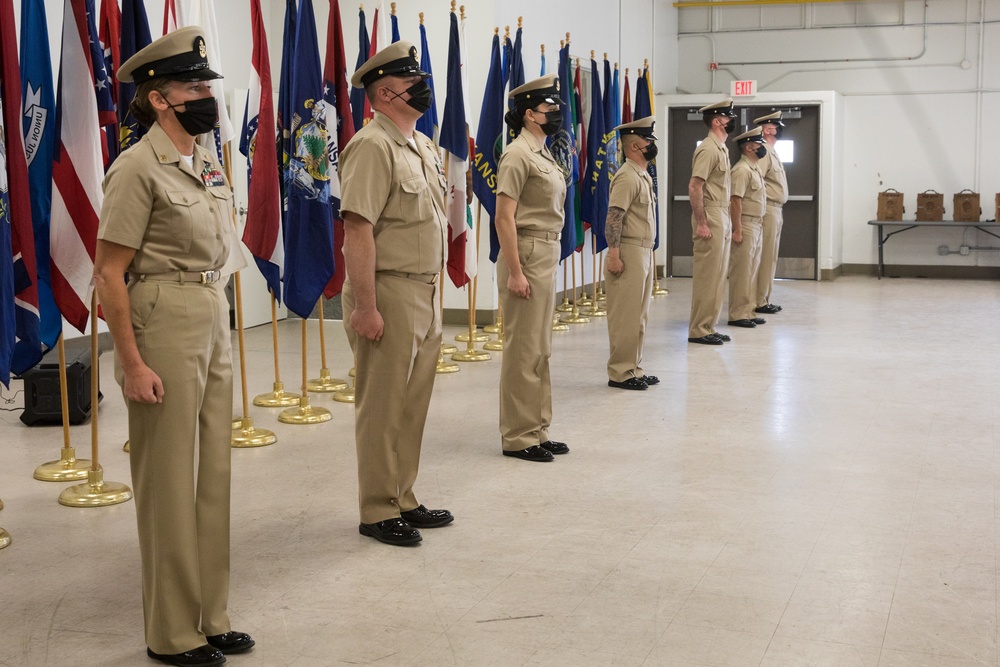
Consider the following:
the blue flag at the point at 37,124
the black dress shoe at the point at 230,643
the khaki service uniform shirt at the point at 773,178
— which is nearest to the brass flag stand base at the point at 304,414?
the blue flag at the point at 37,124

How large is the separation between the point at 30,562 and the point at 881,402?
15.2ft

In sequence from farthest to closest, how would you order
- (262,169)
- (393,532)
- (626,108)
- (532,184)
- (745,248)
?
1. (626,108)
2. (745,248)
3. (262,169)
4. (532,184)
5. (393,532)

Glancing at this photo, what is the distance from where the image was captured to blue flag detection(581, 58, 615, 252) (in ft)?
31.7

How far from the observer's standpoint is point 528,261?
501 centimetres

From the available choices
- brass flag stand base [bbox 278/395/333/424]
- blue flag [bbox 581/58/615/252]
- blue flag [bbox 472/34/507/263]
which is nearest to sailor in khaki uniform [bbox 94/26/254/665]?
brass flag stand base [bbox 278/395/333/424]

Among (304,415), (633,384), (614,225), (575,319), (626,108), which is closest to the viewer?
(304,415)

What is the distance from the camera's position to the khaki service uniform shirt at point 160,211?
2650mm

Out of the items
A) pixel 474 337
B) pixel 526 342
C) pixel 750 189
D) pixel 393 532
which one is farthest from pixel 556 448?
pixel 750 189

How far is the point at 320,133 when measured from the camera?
5.98 m

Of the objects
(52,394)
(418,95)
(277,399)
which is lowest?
(277,399)

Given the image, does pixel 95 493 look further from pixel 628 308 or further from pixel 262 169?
pixel 628 308

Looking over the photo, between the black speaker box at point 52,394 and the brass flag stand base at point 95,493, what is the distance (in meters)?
1.40

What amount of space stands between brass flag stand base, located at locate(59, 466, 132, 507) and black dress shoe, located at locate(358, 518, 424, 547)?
3.85 ft

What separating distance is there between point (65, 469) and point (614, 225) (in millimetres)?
3323
